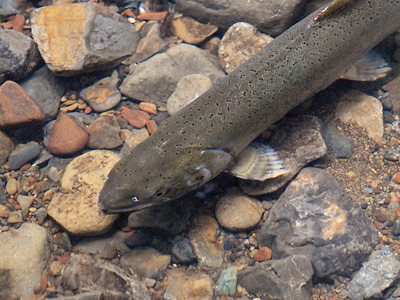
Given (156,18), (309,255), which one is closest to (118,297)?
(309,255)

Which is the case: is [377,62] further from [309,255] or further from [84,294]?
[84,294]

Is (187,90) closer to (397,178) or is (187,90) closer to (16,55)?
(16,55)

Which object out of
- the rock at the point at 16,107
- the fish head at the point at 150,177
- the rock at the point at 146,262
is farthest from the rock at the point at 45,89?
the rock at the point at 146,262

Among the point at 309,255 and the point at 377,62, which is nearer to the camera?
the point at 309,255

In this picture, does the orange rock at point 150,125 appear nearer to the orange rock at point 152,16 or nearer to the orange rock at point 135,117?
the orange rock at point 135,117

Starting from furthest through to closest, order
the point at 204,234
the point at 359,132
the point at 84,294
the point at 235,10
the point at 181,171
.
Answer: the point at 235,10
the point at 359,132
the point at 204,234
the point at 181,171
the point at 84,294

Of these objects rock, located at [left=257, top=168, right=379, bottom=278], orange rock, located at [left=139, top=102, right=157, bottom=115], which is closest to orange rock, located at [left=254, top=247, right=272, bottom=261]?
rock, located at [left=257, top=168, right=379, bottom=278]

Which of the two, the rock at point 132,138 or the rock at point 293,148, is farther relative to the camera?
the rock at point 132,138
